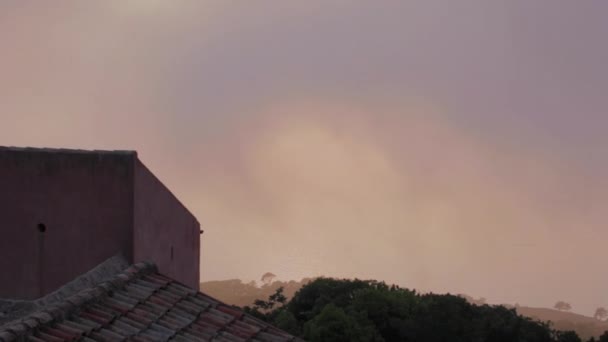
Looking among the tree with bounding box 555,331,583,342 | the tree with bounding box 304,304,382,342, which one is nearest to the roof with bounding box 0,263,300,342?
the tree with bounding box 304,304,382,342

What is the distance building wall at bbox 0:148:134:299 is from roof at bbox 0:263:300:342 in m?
0.52

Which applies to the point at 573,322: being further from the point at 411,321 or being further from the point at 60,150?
the point at 60,150

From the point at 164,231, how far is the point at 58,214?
1.36m

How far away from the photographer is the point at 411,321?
33.4 metres

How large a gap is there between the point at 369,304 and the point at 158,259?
2829cm

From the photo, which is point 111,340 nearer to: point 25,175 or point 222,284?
point 25,175

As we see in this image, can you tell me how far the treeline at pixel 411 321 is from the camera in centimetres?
3152

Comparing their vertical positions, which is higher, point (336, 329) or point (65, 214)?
point (65, 214)

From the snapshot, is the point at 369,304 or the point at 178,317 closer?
the point at 178,317

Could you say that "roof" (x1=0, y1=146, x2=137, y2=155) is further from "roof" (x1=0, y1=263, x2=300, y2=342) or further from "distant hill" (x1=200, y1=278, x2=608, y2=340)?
"distant hill" (x1=200, y1=278, x2=608, y2=340)

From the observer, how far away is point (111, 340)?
5797mm

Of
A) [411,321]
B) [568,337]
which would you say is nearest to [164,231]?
[411,321]

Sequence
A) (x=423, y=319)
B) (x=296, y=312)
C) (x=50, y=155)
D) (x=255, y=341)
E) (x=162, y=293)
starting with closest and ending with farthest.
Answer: (x=255, y=341)
(x=162, y=293)
(x=50, y=155)
(x=423, y=319)
(x=296, y=312)

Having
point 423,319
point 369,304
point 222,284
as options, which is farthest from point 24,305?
point 222,284
